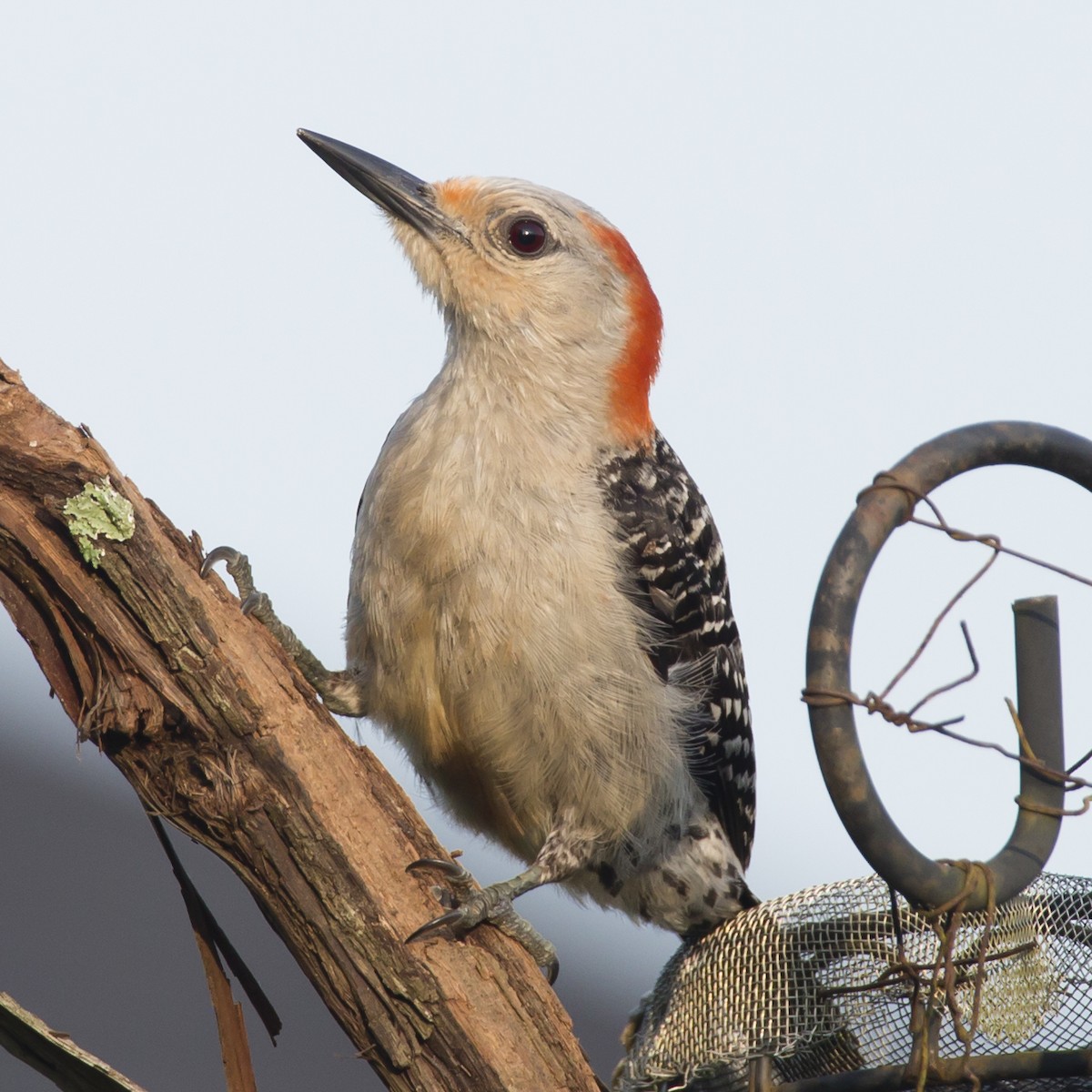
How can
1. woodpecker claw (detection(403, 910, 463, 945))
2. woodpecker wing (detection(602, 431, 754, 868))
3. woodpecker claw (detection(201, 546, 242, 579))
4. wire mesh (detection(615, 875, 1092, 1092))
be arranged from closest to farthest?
1. wire mesh (detection(615, 875, 1092, 1092))
2. woodpecker claw (detection(403, 910, 463, 945))
3. woodpecker claw (detection(201, 546, 242, 579))
4. woodpecker wing (detection(602, 431, 754, 868))

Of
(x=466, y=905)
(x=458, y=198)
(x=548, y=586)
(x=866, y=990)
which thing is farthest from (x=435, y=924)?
(x=458, y=198)

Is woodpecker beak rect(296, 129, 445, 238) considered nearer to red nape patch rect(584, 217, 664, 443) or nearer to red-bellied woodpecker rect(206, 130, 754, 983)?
red-bellied woodpecker rect(206, 130, 754, 983)

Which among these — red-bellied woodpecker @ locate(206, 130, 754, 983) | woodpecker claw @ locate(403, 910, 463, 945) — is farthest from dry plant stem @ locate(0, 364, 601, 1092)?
red-bellied woodpecker @ locate(206, 130, 754, 983)

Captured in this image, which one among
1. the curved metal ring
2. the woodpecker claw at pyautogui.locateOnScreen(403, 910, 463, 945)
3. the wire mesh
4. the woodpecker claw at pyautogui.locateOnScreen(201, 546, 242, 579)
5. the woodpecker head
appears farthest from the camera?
the woodpecker head

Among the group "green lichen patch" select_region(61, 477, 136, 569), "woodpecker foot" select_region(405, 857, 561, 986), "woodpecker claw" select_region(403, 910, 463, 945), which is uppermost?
"green lichen patch" select_region(61, 477, 136, 569)

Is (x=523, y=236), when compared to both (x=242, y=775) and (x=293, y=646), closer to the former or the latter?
(x=293, y=646)

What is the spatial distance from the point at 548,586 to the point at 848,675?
5.26 feet

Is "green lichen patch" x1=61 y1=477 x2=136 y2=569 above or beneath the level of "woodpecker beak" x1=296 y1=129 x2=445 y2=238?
beneath

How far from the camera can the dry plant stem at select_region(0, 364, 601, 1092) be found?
3.82 m

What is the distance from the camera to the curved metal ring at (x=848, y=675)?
3295 millimetres

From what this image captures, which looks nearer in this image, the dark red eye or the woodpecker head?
the woodpecker head

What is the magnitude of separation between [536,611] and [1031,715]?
1715mm

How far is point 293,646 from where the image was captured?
16.8ft

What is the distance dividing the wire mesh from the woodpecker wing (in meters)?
0.95
